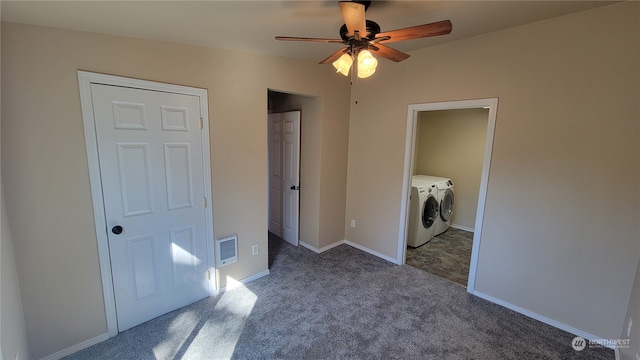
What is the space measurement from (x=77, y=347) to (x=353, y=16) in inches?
118

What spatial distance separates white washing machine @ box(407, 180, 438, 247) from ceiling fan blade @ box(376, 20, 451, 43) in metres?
2.50

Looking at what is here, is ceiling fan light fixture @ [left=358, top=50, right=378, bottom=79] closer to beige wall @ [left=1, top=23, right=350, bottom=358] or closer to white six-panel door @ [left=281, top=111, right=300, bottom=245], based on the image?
beige wall @ [left=1, top=23, right=350, bottom=358]

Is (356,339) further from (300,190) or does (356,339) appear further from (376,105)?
(376,105)

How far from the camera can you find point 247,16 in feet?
5.90

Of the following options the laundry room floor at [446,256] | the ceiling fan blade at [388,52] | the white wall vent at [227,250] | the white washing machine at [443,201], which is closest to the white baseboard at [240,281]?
the white wall vent at [227,250]

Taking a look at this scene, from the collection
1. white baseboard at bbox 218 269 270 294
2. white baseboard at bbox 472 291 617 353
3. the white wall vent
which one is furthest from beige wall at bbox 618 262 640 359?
the white wall vent

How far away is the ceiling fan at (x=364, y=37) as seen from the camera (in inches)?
52.3

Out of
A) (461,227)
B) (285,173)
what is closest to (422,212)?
(461,227)

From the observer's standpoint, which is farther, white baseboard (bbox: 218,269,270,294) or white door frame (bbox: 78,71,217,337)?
white baseboard (bbox: 218,269,270,294)

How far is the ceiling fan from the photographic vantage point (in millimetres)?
1328

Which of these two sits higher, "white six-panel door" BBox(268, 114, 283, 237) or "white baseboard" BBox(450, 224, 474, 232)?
"white six-panel door" BBox(268, 114, 283, 237)

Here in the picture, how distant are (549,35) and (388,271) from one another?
275 centimetres

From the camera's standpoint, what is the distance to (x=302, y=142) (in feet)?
12.0

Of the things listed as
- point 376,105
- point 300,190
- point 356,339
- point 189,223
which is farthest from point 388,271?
point 189,223
